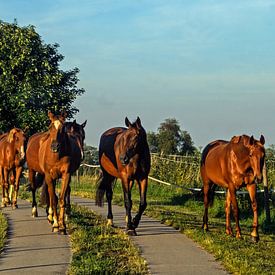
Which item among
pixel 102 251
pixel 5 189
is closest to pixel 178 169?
pixel 5 189

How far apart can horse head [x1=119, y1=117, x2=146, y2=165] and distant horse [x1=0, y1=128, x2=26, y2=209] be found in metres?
5.84

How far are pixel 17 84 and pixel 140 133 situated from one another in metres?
10.1

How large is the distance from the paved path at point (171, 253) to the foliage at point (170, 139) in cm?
3505

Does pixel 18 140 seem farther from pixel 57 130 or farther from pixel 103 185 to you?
pixel 57 130

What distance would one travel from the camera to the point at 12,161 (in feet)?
61.0

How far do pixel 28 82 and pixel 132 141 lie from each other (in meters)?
9.98

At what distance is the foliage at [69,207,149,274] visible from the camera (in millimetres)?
8664

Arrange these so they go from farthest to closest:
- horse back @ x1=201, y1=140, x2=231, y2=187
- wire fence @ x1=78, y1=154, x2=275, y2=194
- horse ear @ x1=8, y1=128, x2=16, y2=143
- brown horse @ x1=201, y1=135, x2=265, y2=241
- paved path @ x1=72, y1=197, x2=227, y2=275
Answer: wire fence @ x1=78, y1=154, x2=275, y2=194 → horse ear @ x1=8, y1=128, x2=16, y2=143 → horse back @ x1=201, y1=140, x2=231, y2=187 → brown horse @ x1=201, y1=135, x2=265, y2=241 → paved path @ x1=72, y1=197, x2=227, y2=275

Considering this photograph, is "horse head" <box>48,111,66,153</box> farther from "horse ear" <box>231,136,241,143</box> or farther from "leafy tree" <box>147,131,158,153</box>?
"leafy tree" <box>147,131,158,153</box>

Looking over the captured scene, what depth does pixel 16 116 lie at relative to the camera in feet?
72.0

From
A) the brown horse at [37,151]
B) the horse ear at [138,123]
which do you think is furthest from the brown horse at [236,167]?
the brown horse at [37,151]

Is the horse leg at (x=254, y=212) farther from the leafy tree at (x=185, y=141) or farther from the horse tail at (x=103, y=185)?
the leafy tree at (x=185, y=141)

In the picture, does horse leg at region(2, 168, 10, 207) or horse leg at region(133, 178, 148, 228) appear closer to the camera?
horse leg at region(133, 178, 148, 228)

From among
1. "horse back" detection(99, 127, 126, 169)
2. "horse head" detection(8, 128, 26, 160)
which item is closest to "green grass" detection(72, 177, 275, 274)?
"horse back" detection(99, 127, 126, 169)
